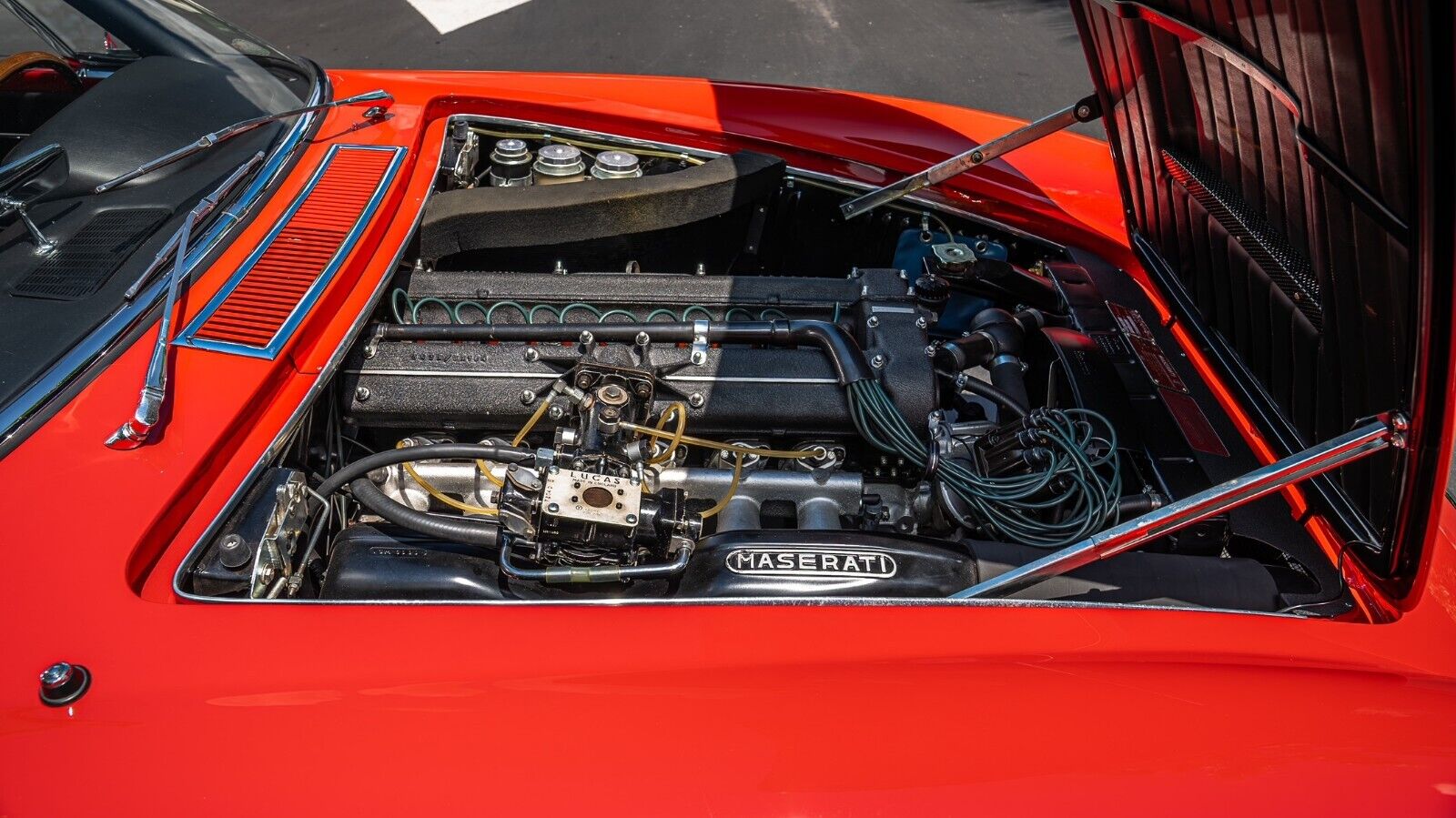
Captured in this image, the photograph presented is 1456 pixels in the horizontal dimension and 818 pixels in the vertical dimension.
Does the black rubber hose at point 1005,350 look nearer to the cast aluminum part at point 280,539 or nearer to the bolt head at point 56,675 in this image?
the cast aluminum part at point 280,539

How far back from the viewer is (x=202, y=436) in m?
1.44

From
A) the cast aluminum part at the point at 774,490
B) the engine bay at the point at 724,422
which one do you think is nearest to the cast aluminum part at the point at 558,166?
the engine bay at the point at 724,422

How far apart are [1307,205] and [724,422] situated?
102 cm

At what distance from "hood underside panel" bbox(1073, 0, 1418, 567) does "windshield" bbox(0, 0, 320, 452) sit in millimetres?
1806

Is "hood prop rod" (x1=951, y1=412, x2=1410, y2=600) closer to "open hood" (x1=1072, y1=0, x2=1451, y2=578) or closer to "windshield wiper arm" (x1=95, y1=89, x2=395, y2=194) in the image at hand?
"open hood" (x1=1072, y1=0, x2=1451, y2=578)

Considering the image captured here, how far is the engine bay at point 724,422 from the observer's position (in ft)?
4.79

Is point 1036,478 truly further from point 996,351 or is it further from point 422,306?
point 422,306

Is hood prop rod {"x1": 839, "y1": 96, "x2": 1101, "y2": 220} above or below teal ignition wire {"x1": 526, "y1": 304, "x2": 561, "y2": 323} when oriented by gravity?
above

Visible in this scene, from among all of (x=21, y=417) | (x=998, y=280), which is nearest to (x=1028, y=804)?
(x=998, y=280)

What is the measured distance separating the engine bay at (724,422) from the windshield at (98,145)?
378mm

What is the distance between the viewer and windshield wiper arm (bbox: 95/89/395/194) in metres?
1.87

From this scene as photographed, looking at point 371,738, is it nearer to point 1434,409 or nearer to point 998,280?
point 1434,409

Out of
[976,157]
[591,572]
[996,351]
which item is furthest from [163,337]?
[976,157]

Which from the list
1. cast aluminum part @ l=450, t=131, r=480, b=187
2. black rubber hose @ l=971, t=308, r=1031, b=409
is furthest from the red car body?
cast aluminum part @ l=450, t=131, r=480, b=187
